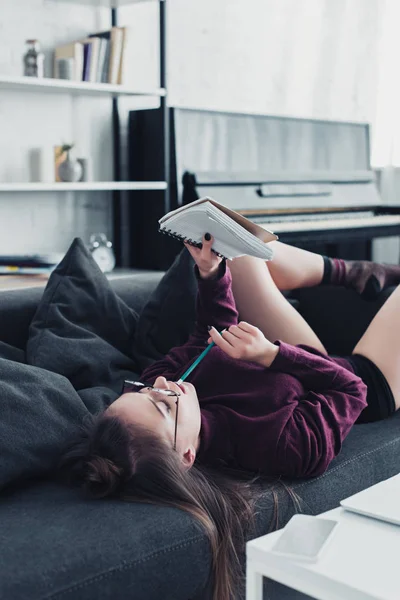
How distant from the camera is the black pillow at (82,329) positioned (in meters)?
1.84

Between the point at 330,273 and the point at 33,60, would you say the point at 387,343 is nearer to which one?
the point at 330,273

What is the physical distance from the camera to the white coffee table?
3.32ft

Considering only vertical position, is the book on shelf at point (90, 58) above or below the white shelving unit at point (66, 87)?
above

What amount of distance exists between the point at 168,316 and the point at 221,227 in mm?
493

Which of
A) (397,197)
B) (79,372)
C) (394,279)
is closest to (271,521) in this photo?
(79,372)

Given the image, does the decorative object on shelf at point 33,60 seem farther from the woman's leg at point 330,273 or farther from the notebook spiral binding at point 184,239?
the notebook spiral binding at point 184,239

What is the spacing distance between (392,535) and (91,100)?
3298 millimetres

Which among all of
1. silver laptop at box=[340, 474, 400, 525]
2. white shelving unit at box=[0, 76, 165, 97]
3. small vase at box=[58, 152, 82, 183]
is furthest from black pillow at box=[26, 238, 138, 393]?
small vase at box=[58, 152, 82, 183]

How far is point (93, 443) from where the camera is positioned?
1.46m

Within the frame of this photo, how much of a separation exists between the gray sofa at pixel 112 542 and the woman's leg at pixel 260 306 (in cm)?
51

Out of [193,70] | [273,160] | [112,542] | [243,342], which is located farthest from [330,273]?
[193,70]

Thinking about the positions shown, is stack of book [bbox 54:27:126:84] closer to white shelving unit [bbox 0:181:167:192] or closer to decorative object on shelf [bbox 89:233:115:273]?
Result: white shelving unit [bbox 0:181:167:192]

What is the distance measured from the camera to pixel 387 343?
83.8 inches

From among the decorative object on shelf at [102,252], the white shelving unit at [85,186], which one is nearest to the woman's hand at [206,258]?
the white shelving unit at [85,186]
